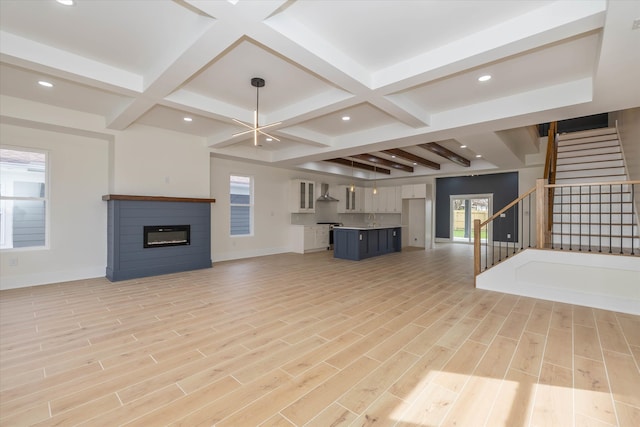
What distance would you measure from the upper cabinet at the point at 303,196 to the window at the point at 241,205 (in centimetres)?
136

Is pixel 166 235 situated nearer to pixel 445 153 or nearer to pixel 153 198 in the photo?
pixel 153 198

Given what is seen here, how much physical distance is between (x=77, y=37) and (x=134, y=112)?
1.58 m

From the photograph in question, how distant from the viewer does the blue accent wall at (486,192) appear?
32.6 feet

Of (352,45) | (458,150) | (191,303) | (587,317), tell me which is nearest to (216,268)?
(191,303)

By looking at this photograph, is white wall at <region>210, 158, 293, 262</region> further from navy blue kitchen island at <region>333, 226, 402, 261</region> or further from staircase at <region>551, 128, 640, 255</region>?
staircase at <region>551, 128, 640, 255</region>

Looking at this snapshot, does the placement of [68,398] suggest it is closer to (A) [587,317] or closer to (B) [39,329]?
(B) [39,329]

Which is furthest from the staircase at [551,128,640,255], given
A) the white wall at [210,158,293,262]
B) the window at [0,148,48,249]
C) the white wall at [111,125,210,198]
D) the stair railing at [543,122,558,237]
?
the window at [0,148,48,249]

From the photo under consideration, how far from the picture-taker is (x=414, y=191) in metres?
10.2

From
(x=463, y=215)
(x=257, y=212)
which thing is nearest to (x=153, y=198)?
(x=257, y=212)

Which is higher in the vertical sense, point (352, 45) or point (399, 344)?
point (352, 45)

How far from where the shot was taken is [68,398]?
6.42 feet

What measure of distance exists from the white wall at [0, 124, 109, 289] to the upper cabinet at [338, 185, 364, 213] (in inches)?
275

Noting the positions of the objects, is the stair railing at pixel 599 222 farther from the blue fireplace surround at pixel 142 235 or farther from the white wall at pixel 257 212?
the blue fireplace surround at pixel 142 235

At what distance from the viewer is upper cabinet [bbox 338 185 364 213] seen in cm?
1046
